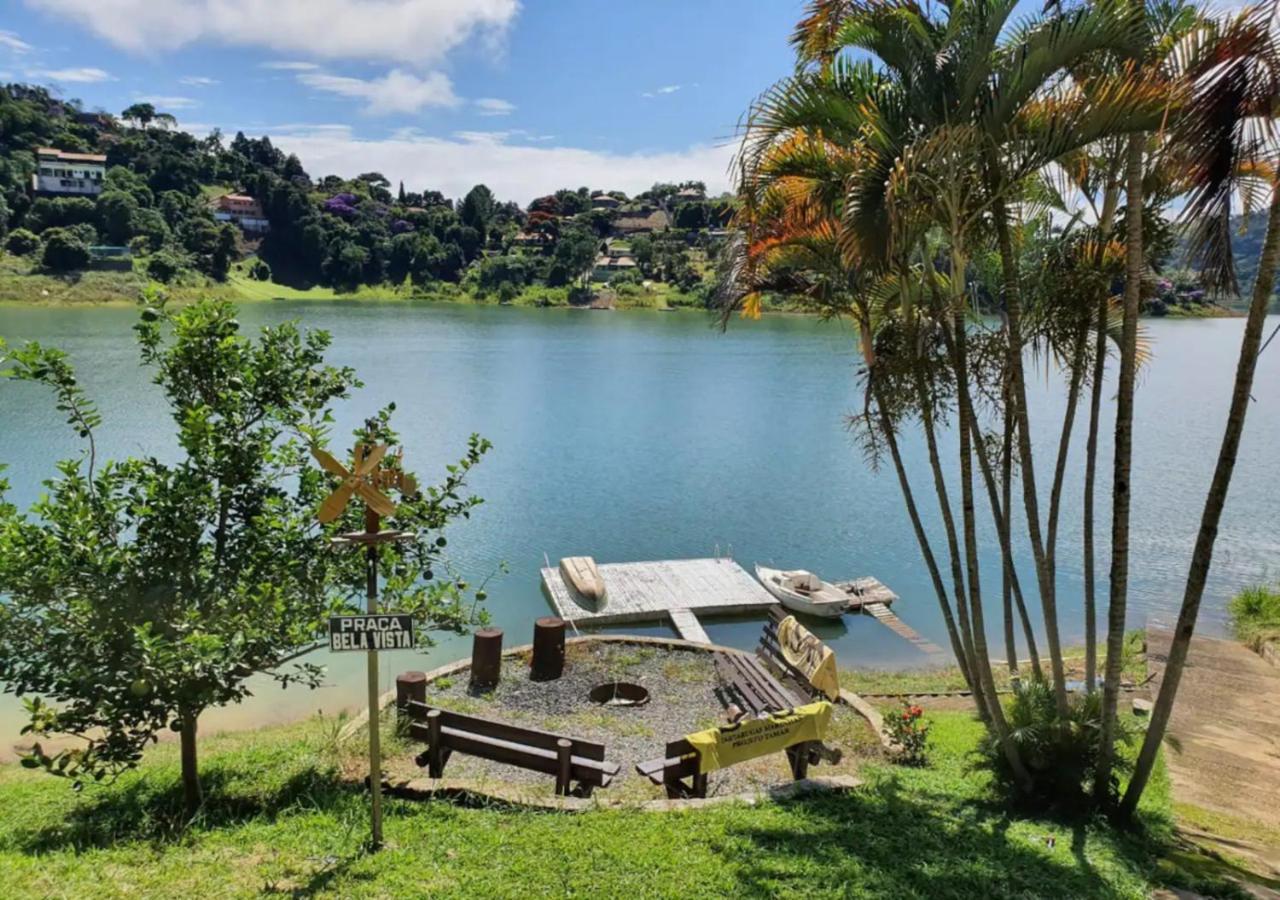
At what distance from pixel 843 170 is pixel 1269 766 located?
828 centimetres

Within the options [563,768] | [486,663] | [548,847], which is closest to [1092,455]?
[563,768]

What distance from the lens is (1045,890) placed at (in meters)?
5.66

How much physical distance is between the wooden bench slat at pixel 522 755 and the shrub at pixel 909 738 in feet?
11.3

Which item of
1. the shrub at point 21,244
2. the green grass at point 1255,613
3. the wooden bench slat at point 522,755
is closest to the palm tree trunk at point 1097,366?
the wooden bench slat at point 522,755

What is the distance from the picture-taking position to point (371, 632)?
563cm

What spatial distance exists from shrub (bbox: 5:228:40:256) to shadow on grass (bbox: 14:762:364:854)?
11381 centimetres

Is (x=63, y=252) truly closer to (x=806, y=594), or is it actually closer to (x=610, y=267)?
(x=610, y=267)

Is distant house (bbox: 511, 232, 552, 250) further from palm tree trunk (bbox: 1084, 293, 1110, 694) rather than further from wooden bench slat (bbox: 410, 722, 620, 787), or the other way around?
wooden bench slat (bbox: 410, 722, 620, 787)

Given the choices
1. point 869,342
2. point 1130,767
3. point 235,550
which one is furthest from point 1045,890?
point 235,550

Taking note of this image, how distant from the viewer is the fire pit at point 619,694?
11.5 metres

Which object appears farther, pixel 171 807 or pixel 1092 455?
pixel 1092 455

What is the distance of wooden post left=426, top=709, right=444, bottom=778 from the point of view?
7.88 meters

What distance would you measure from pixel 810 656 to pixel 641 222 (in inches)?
6384

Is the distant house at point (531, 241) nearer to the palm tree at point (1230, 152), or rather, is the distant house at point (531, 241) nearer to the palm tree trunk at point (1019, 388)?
the palm tree trunk at point (1019, 388)
